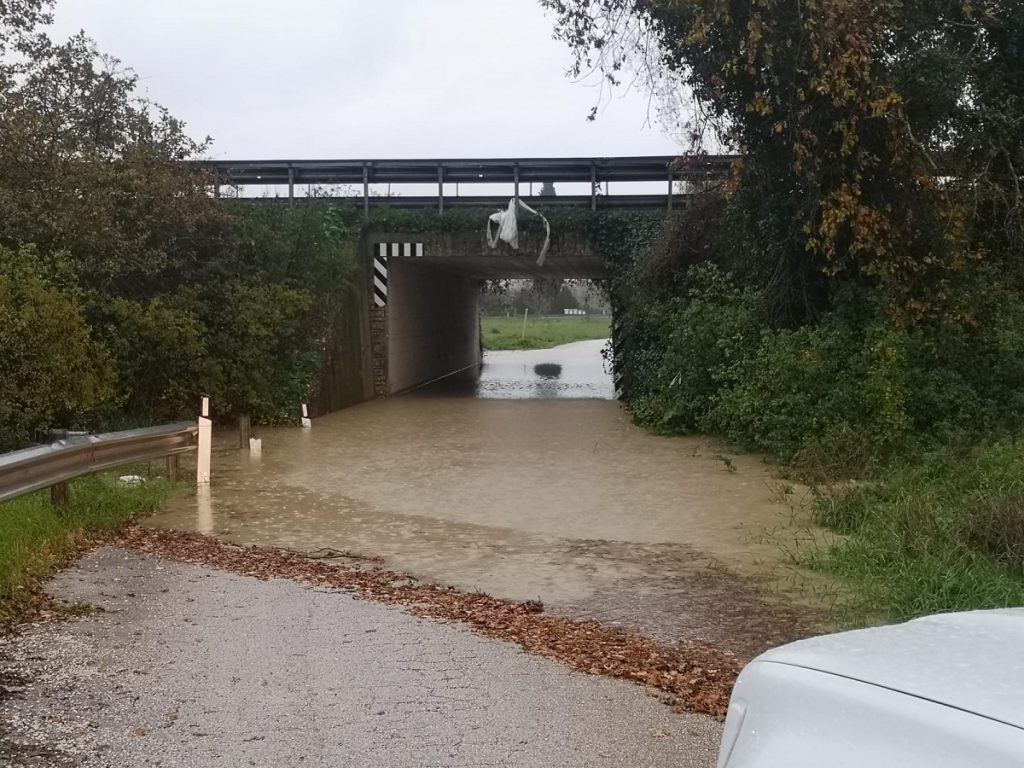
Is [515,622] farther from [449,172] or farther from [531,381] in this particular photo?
[531,381]

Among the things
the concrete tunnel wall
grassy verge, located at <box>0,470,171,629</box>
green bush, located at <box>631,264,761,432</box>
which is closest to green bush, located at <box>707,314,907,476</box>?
green bush, located at <box>631,264,761,432</box>

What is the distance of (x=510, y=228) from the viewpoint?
1983 centimetres

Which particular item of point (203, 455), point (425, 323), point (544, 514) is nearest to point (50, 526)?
point (203, 455)

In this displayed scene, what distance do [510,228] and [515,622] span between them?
14.8 m

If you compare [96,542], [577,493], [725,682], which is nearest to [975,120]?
[577,493]

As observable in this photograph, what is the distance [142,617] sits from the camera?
18.7ft

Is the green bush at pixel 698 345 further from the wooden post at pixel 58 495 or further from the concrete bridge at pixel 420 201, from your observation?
the wooden post at pixel 58 495

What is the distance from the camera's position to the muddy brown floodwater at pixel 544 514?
20.7 feet

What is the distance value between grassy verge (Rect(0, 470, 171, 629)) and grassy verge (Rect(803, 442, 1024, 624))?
4.80 m

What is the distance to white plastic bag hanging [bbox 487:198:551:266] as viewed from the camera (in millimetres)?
19875

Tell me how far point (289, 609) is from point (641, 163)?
1604 cm

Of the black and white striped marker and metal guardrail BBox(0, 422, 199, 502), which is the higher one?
the black and white striped marker

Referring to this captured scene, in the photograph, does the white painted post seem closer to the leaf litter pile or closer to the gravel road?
the leaf litter pile

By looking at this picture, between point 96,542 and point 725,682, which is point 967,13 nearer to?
point 725,682
